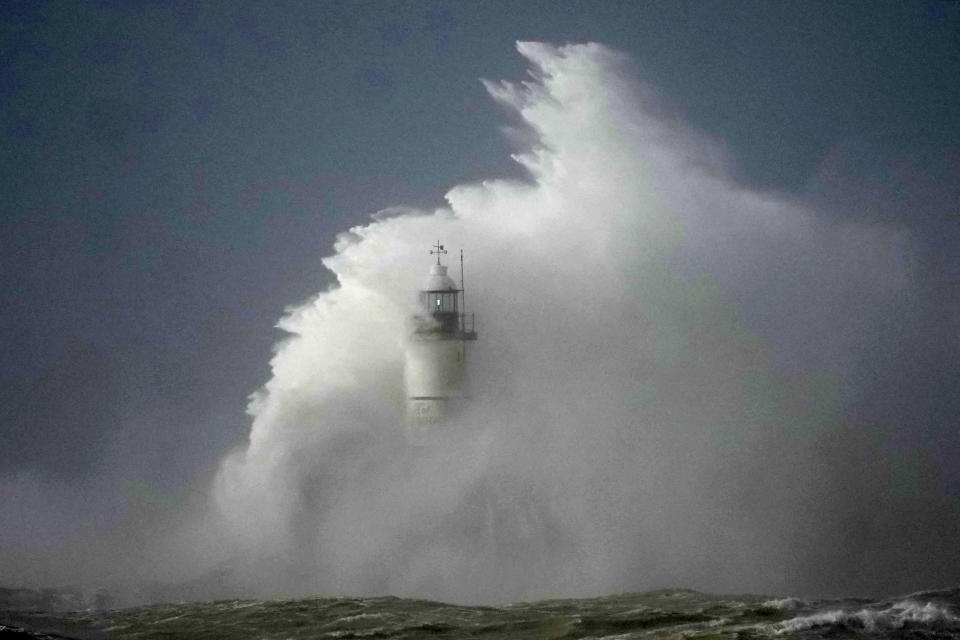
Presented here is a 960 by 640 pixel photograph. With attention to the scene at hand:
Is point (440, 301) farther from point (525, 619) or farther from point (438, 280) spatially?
point (525, 619)

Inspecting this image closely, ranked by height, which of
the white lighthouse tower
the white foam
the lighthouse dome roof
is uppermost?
the lighthouse dome roof

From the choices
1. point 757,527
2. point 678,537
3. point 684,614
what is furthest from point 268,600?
point 757,527

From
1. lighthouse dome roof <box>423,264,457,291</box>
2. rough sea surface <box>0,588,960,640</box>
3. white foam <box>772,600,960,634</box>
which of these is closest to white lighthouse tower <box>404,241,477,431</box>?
lighthouse dome roof <box>423,264,457,291</box>

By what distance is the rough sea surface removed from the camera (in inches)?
659

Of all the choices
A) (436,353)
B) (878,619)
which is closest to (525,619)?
(878,619)

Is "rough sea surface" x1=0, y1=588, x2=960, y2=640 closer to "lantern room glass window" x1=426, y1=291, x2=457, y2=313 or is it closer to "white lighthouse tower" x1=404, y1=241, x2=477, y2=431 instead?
"white lighthouse tower" x1=404, y1=241, x2=477, y2=431

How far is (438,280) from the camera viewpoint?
33.5 m

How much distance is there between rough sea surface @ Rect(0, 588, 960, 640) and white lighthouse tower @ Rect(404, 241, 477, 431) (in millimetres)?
10692

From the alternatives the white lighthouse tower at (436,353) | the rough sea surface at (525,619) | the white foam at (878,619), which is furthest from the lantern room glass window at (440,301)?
the white foam at (878,619)

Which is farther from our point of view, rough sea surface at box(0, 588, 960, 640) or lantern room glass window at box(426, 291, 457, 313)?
lantern room glass window at box(426, 291, 457, 313)

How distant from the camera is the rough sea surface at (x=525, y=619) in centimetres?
1675

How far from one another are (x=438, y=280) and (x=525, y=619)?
623 inches

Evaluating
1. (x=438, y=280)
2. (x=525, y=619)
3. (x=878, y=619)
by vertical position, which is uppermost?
(x=438, y=280)

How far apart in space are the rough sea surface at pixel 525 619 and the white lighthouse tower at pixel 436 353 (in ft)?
35.1
